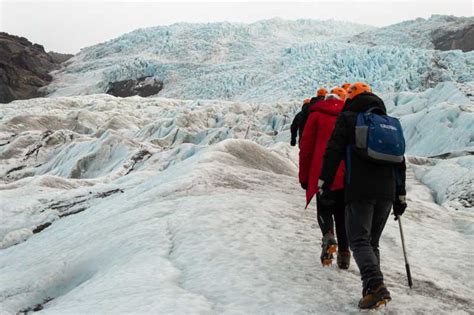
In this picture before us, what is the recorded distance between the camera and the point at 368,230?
4617mm

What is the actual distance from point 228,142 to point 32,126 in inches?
1375

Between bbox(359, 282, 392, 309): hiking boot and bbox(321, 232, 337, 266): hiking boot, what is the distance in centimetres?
118

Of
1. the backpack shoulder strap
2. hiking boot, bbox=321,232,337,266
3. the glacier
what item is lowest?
the glacier

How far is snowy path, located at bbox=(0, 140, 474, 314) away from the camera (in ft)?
15.8

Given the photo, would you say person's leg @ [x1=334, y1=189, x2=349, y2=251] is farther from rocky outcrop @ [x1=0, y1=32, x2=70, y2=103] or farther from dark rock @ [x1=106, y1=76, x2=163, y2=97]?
rocky outcrop @ [x1=0, y1=32, x2=70, y2=103]

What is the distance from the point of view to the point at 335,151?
476cm

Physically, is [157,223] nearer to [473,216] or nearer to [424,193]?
[473,216]

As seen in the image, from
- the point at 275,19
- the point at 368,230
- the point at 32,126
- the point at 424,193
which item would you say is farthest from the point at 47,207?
the point at 275,19

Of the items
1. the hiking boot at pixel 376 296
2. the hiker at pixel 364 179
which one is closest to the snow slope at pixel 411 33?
the hiker at pixel 364 179

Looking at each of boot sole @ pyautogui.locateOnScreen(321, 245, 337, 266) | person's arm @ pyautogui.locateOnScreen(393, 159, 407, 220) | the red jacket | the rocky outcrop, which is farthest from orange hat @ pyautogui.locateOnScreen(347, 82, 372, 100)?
the rocky outcrop

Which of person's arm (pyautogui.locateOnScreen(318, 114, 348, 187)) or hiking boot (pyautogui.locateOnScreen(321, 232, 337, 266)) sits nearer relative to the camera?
person's arm (pyautogui.locateOnScreen(318, 114, 348, 187))

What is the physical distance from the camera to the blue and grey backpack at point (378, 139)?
450 cm

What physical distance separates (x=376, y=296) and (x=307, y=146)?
2.08 meters

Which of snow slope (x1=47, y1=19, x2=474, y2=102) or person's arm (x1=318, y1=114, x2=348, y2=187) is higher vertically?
snow slope (x1=47, y1=19, x2=474, y2=102)
